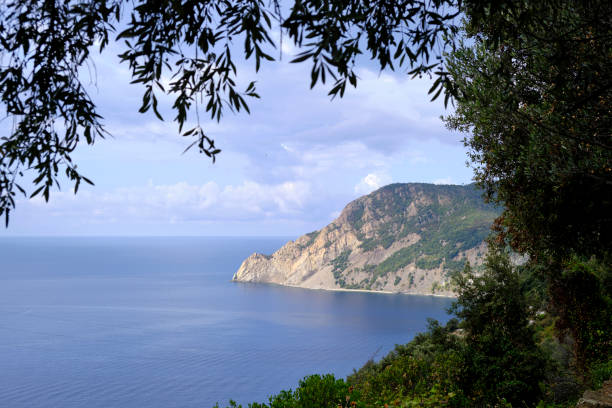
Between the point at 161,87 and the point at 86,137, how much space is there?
2.59ft

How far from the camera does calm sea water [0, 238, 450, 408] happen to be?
67938 millimetres

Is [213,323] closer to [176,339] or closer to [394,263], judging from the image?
[176,339]

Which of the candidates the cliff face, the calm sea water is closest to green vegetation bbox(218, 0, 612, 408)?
the calm sea water

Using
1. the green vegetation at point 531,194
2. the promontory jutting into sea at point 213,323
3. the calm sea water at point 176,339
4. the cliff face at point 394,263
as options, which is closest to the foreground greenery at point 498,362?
the green vegetation at point 531,194

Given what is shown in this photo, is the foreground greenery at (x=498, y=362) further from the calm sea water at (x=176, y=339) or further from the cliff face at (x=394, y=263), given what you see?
the cliff face at (x=394, y=263)

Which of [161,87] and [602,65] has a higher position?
[602,65]

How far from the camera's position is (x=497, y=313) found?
1541 cm

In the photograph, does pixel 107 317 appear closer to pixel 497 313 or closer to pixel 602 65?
pixel 497 313

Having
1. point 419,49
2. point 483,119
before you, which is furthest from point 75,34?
point 483,119

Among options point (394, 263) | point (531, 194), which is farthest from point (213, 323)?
point (531, 194)

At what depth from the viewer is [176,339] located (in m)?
91.9

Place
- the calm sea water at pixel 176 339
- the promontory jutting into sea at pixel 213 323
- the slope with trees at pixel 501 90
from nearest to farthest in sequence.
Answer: the slope with trees at pixel 501 90, the calm sea water at pixel 176 339, the promontory jutting into sea at pixel 213 323

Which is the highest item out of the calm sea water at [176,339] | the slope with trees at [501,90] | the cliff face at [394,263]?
the slope with trees at [501,90]

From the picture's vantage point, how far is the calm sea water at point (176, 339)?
6794 cm
